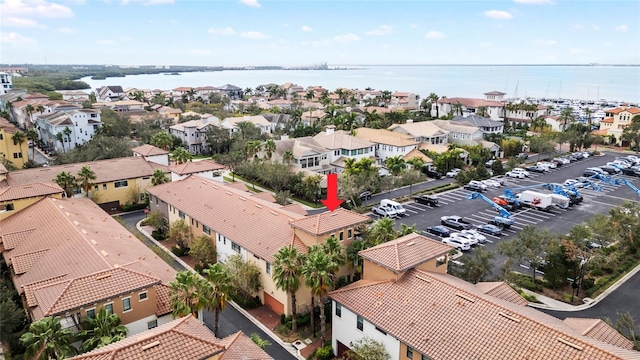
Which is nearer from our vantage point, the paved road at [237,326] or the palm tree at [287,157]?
the paved road at [237,326]

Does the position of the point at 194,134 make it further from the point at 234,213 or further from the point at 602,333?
the point at 602,333

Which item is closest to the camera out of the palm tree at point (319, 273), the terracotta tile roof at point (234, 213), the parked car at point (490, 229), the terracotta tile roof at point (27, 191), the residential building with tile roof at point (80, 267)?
the residential building with tile roof at point (80, 267)

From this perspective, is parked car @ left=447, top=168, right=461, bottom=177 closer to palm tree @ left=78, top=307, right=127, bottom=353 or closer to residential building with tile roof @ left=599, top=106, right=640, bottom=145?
residential building with tile roof @ left=599, top=106, right=640, bottom=145

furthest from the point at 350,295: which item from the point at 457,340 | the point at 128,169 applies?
the point at 128,169

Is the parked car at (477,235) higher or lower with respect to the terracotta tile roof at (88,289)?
lower

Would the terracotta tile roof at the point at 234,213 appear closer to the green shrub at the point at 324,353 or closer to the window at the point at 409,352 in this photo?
the green shrub at the point at 324,353

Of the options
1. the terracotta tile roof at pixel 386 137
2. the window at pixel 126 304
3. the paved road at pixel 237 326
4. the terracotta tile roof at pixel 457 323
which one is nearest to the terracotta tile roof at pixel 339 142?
the terracotta tile roof at pixel 386 137

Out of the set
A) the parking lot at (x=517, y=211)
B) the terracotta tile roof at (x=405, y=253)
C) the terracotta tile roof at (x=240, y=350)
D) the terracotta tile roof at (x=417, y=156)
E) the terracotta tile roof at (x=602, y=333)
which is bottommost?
the parking lot at (x=517, y=211)
